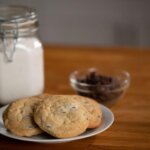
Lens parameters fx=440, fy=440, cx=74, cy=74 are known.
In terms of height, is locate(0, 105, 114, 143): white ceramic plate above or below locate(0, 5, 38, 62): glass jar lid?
below

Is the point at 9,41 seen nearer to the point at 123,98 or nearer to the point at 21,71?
the point at 21,71

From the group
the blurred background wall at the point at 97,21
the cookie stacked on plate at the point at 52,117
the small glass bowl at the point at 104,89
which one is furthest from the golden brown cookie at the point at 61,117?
the blurred background wall at the point at 97,21

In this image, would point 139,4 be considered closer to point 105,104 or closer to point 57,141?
point 105,104

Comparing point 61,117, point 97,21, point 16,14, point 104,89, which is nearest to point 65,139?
point 61,117

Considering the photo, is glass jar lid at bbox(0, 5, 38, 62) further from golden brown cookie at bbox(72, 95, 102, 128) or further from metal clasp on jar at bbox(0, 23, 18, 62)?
golden brown cookie at bbox(72, 95, 102, 128)

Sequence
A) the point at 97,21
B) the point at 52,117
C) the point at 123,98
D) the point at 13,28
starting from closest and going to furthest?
the point at 52,117 → the point at 13,28 → the point at 123,98 → the point at 97,21

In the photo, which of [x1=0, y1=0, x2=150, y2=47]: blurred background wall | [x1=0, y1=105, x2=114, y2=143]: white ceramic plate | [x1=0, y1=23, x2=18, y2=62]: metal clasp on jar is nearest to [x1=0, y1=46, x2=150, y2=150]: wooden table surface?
[x1=0, y1=105, x2=114, y2=143]: white ceramic plate
